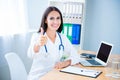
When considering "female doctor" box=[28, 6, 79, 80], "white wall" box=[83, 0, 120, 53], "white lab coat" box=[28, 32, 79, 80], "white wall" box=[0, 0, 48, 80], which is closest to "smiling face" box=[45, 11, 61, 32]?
"female doctor" box=[28, 6, 79, 80]

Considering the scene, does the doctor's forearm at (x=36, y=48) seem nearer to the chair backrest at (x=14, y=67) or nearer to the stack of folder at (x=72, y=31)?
the chair backrest at (x=14, y=67)

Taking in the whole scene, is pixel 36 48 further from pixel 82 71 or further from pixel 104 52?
pixel 104 52

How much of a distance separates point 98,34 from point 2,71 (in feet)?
5.07

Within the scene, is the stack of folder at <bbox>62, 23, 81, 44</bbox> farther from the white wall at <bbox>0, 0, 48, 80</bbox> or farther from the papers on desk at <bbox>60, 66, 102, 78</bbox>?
the papers on desk at <bbox>60, 66, 102, 78</bbox>

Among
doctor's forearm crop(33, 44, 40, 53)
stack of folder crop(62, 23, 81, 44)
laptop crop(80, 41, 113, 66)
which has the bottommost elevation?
laptop crop(80, 41, 113, 66)

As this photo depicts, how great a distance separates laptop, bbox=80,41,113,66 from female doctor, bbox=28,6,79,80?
12cm

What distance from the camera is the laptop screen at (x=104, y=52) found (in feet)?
6.85

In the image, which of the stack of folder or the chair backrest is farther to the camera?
the stack of folder

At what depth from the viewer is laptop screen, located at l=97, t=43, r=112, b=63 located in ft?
6.85

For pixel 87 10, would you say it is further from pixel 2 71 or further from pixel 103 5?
pixel 2 71

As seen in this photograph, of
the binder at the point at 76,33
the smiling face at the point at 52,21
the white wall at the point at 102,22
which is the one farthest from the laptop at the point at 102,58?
the white wall at the point at 102,22

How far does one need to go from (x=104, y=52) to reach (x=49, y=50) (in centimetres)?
60

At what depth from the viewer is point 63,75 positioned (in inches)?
69.6

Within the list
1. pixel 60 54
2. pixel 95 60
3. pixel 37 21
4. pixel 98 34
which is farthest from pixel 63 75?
pixel 37 21
